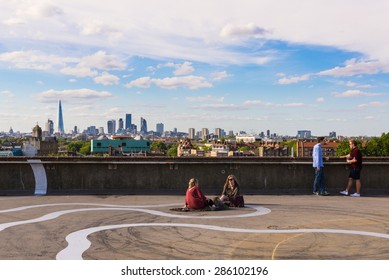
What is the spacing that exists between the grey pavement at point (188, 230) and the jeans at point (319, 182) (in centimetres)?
154

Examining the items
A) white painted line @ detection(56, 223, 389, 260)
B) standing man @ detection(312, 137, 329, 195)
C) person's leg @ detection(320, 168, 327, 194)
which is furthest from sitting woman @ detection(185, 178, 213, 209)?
person's leg @ detection(320, 168, 327, 194)

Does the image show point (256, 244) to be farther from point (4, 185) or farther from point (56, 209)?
point (4, 185)

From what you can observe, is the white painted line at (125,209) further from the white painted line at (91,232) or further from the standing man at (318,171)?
the standing man at (318,171)

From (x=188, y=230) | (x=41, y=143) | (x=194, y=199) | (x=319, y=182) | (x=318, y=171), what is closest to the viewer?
(x=188, y=230)

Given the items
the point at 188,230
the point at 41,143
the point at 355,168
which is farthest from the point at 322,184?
the point at 41,143

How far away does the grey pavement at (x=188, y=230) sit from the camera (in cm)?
777

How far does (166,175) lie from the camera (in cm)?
1620

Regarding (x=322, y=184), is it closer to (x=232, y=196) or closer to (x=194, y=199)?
(x=232, y=196)

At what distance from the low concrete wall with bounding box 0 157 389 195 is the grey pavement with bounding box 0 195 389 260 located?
1.72 metres

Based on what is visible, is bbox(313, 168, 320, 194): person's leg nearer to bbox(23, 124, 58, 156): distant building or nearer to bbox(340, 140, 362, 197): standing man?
bbox(340, 140, 362, 197): standing man

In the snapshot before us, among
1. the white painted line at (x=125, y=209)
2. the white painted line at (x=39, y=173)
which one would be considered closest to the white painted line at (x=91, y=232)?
the white painted line at (x=125, y=209)

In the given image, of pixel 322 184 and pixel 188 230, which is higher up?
pixel 322 184

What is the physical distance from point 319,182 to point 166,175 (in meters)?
5.37

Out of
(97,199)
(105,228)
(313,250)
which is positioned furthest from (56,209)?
(313,250)
